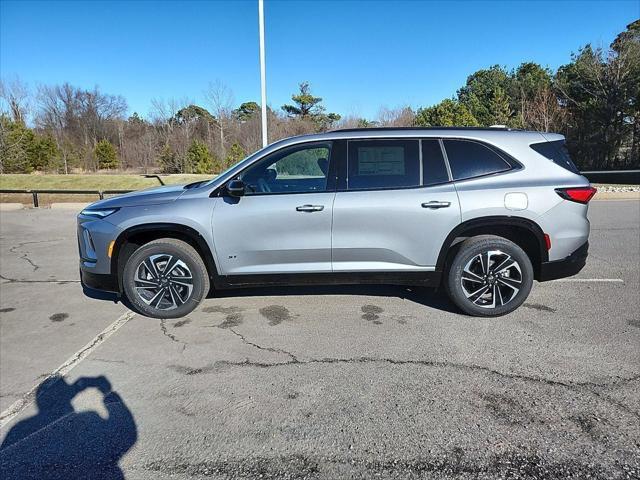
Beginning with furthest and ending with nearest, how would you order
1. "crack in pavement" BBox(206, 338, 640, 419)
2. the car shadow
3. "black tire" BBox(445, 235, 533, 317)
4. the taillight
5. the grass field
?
the grass field → the car shadow → "black tire" BBox(445, 235, 533, 317) → the taillight → "crack in pavement" BBox(206, 338, 640, 419)

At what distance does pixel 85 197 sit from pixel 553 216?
1854cm

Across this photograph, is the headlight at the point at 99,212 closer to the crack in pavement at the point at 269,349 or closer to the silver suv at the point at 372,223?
the silver suv at the point at 372,223

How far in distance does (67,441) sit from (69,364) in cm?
117

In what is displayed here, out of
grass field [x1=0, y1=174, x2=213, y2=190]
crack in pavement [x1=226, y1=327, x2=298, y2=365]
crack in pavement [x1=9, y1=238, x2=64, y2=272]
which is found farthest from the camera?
grass field [x1=0, y1=174, x2=213, y2=190]

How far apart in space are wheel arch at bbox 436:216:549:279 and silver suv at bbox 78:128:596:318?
0.01 m

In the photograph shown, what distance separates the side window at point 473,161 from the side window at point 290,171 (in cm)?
129

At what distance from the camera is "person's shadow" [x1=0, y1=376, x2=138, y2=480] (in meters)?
2.20

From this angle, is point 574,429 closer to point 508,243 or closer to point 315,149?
point 508,243

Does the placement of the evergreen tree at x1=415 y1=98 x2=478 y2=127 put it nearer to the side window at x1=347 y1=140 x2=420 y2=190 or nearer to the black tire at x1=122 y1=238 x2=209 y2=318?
the side window at x1=347 y1=140 x2=420 y2=190

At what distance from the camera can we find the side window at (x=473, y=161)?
3.96m

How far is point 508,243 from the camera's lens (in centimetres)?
395

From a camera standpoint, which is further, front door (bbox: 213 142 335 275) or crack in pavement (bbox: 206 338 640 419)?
front door (bbox: 213 142 335 275)

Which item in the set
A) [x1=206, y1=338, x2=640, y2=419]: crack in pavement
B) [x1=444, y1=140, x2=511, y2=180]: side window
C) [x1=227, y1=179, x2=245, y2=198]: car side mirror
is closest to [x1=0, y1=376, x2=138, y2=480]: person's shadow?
[x1=206, y1=338, x2=640, y2=419]: crack in pavement

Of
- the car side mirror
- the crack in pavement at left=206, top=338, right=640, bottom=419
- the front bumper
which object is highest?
the car side mirror
